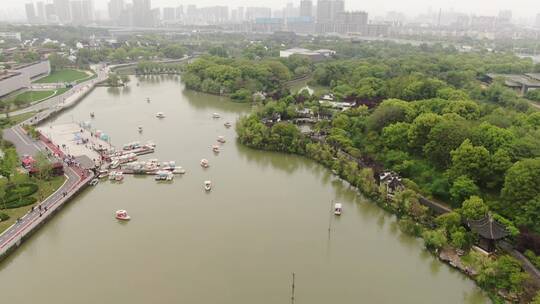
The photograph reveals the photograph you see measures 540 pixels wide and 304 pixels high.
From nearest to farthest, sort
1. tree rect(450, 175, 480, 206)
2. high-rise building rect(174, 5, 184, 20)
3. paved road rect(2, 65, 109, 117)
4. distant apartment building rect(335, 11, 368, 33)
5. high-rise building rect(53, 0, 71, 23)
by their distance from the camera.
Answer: tree rect(450, 175, 480, 206) < paved road rect(2, 65, 109, 117) < distant apartment building rect(335, 11, 368, 33) < high-rise building rect(53, 0, 71, 23) < high-rise building rect(174, 5, 184, 20)

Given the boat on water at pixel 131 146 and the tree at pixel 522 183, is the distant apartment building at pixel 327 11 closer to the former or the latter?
the boat on water at pixel 131 146

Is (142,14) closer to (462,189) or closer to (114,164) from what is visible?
(114,164)

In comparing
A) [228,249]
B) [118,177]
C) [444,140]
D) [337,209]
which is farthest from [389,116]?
[118,177]

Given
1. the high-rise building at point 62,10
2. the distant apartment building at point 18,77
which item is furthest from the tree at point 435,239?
the high-rise building at point 62,10

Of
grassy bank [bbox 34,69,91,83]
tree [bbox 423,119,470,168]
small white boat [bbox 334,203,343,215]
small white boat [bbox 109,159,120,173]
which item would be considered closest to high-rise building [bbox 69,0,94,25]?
grassy bank [bbox 34,69,91,83]

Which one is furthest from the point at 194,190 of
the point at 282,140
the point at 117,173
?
the point at 282,140

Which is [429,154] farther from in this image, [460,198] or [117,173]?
[117,173]

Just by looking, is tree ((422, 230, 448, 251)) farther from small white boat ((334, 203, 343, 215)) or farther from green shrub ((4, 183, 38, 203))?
green shrub ((4, 183, 38, 203))
